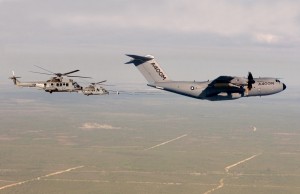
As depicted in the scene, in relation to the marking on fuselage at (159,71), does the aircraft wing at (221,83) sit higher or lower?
lower

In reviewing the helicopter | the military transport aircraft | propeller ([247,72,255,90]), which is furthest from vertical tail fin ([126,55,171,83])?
propeller ([247,72,255,90])

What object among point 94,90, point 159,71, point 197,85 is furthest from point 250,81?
point 94,90

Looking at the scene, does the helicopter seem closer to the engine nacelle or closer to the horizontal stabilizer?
the horizontal stabilizer

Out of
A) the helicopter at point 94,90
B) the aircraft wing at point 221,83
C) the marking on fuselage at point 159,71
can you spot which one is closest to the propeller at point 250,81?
the aircraft wing at point 221,83

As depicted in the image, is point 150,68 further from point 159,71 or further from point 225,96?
point 225,96

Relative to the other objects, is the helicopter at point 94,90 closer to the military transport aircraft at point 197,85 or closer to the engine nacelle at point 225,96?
the military transport aircraft at point 197,85

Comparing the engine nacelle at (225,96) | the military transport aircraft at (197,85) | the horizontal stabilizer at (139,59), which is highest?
the horizontal stabilizer at (139,59)

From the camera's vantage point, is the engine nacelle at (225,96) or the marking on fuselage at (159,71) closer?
the engine nacelle at (225,96)

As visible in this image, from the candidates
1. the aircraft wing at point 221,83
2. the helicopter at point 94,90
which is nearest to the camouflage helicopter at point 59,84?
the helicopter at point 94,90

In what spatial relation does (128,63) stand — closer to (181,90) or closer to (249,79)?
(181,90)

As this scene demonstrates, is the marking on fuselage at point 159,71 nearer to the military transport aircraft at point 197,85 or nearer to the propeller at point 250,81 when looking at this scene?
the military transport aircraft at point 197,85

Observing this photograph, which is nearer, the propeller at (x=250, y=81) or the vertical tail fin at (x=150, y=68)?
the propeller at (x=250, y=81)

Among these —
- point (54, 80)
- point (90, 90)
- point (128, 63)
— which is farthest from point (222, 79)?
point (54, 80)

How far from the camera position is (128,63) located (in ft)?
204
